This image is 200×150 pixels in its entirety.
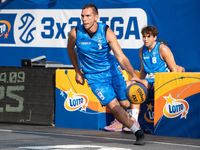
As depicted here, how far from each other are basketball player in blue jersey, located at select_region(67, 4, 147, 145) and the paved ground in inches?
18.3

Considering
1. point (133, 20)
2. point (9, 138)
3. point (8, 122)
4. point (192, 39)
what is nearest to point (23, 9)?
point (133, 20)

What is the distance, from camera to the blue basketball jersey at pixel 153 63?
26.5 ft

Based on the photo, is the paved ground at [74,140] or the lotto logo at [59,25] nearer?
the paved ground at [74,140]

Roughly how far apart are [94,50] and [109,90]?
67cm

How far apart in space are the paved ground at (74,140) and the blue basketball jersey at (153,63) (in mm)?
1400

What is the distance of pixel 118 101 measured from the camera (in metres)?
6.52

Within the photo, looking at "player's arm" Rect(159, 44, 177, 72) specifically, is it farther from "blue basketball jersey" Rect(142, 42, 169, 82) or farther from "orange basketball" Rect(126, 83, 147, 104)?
"orange basketball" Rect(126, 83, 147, 104)

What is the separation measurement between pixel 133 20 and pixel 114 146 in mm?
5477

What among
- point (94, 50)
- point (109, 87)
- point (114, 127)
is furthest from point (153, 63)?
point (94, 50)

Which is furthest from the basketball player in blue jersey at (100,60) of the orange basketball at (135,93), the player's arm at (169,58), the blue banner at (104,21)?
the blue banner at (104,21)

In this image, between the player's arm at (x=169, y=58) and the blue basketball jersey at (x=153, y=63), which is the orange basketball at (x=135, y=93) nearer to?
the blue basketball jersey at (x=153, y=63)

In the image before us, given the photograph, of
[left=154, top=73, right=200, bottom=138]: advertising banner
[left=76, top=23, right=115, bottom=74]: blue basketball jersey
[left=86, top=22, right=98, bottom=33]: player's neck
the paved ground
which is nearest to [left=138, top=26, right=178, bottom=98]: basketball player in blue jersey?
[left=154, top=73, right=200, bottom=138]: advertising banner

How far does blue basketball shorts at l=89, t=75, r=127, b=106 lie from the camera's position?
5980 millimetres

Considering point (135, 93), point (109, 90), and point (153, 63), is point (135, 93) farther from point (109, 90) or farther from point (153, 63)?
point (153, 63)
